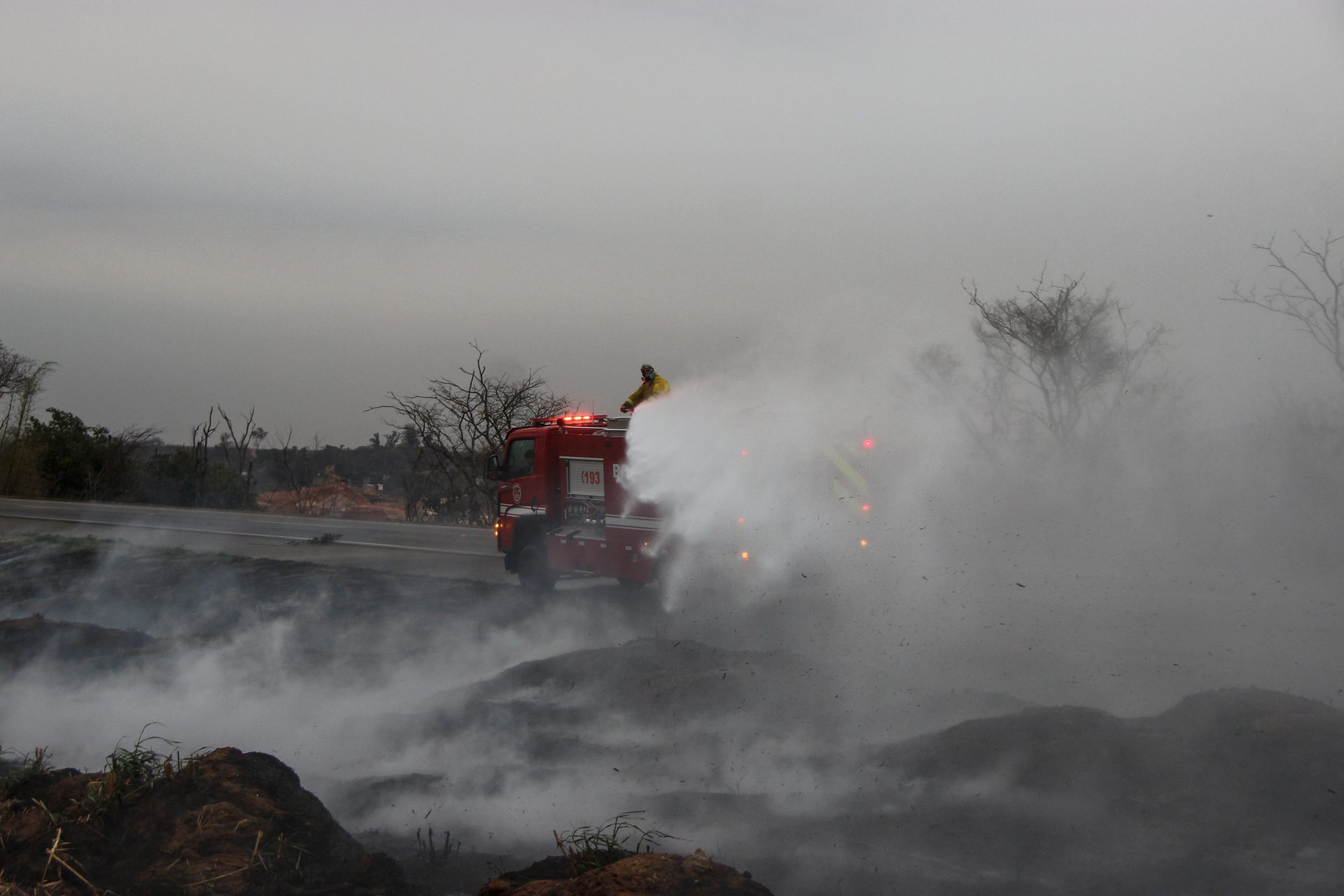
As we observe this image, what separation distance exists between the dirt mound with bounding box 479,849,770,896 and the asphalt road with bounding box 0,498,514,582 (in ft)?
32.4

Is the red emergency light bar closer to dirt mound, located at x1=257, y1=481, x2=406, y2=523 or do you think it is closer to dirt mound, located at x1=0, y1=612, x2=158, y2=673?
dirt mound, located at x1=0, y1=612, x2=158, y2=673

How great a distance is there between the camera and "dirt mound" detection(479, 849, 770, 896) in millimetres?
4633

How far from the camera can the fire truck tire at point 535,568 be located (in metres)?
13.3

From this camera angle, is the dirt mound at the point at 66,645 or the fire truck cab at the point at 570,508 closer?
the dirt mound at the point at 66,645

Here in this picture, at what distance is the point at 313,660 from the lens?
1179 centimetres

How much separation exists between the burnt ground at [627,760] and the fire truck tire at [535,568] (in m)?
0.43

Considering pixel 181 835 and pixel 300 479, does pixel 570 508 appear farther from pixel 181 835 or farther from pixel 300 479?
pixel 300 479

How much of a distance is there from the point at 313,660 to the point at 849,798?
755cm

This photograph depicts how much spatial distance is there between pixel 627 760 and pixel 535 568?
5.54 meters

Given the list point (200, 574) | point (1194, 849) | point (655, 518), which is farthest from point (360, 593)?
Answer: point (1194, 849)

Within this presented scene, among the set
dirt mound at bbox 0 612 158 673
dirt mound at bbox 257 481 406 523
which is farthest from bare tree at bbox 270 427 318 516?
dirt mound at bbox 0 612 158 673

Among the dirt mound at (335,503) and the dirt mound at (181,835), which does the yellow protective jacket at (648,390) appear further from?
the dirt mound at (335,503)

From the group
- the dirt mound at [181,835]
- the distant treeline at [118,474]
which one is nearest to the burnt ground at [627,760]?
the dirt mound at [181,835]

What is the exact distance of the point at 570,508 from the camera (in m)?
13.2
